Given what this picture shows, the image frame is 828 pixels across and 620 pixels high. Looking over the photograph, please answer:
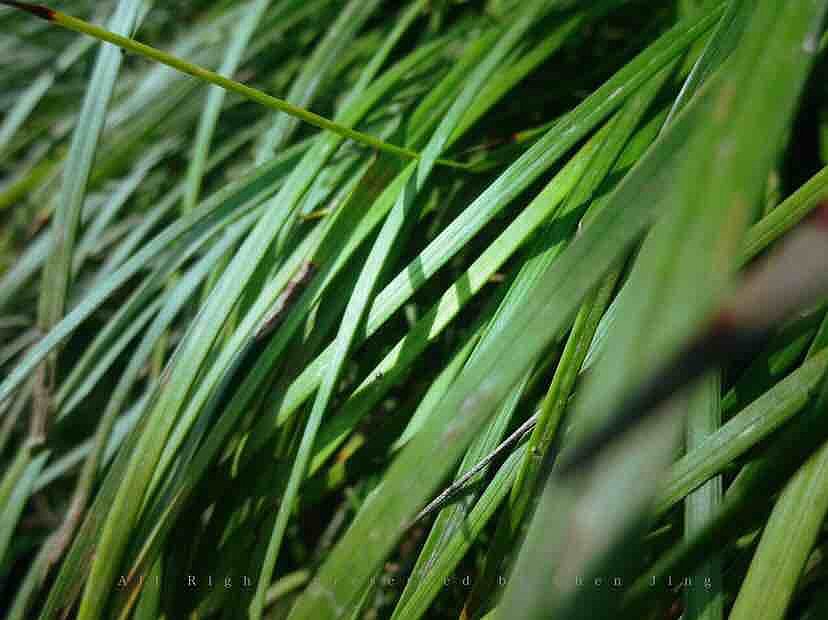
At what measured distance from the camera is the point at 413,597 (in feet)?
1.68

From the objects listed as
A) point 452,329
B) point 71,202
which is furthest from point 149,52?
point 452,329

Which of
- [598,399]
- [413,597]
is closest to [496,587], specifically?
[413,597]

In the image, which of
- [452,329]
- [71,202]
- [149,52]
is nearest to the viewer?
[149,52]

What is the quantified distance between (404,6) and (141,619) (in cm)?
88

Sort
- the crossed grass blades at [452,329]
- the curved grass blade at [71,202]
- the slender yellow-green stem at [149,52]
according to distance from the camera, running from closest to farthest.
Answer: the crossed grass blades at [452,329] → the slender yellow-green stem at [149,52] → the curved grass blade at [71,202]

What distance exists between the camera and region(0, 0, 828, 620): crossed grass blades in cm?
26

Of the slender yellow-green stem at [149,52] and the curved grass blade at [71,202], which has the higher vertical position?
the curved grass blade at [71,202]

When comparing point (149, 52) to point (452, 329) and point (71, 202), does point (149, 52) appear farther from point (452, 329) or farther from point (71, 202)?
point (452, 329)

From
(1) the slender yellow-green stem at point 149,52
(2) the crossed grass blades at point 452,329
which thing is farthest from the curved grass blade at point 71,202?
(1) the slender yellow-green stem at point 149,52

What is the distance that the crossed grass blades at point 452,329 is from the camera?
0.26 metres

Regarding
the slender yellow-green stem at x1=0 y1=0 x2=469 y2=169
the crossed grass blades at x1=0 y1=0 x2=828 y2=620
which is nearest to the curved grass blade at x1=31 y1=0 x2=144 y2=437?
the crossed grass blades at x1=0 y1=0 x2=828 y2=620

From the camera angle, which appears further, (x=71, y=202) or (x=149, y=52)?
(x=71, y=202)

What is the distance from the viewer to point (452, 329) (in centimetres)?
81

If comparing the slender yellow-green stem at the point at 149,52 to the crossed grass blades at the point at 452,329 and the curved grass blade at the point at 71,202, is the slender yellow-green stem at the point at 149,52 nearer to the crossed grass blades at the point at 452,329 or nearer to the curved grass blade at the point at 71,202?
the crossed grass blades at the point at 452,329
